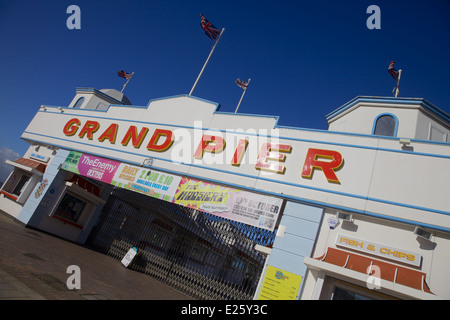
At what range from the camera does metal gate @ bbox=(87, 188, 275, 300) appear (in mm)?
10594

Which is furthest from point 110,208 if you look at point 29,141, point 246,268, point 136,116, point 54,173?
point 246,268

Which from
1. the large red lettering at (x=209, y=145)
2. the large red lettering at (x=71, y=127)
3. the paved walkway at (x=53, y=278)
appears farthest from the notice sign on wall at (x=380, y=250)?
→ the large red lettering at (x=71, y=127)

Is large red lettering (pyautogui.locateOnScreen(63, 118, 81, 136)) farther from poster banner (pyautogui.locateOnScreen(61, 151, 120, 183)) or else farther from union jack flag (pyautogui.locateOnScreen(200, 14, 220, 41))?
union jack flag (pyautogui.locateOnScreen(200, 14, 220, 41))

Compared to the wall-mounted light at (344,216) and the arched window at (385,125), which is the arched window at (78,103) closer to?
the wall-mounted light at (344,216)

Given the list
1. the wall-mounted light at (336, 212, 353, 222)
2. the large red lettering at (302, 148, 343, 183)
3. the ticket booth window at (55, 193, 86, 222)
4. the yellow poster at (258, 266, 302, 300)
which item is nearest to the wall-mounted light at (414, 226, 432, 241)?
the wall-mounted light at (336, 212, 353, 222)

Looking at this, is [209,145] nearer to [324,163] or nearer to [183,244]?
[324,163]

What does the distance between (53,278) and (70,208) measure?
31.3 ft

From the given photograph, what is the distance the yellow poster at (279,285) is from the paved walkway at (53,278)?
402 cm

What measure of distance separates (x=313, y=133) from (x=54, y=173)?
14090 mm

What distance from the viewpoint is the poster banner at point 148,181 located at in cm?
1117

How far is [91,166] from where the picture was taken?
13.5 meters

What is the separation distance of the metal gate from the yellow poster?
1534mm

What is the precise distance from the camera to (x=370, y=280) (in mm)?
6590

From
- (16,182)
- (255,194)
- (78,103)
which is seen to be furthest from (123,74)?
(255,194)
